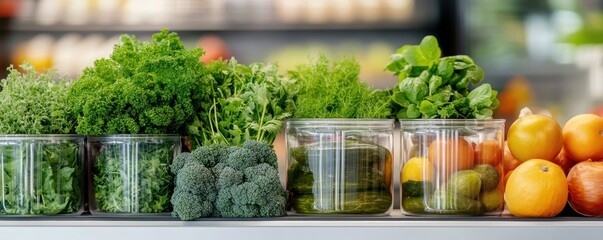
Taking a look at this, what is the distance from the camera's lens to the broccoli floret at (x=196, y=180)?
1.44 metres

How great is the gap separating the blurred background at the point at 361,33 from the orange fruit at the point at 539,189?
8.78 feet

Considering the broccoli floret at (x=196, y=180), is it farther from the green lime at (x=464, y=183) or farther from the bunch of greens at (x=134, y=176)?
the green lime at (x=464, y=183)

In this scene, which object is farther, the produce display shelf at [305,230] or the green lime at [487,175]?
the green lime at [487,175]

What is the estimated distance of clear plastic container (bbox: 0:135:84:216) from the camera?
148 centimetres

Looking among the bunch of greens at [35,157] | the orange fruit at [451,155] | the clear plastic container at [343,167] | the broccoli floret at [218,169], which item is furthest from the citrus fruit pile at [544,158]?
the bunch of greens at [35,157]

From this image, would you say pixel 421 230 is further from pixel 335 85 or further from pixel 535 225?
pixel 335 85

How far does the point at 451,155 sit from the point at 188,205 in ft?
1.78

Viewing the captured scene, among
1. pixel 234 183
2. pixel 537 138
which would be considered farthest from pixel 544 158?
pixel 234 183

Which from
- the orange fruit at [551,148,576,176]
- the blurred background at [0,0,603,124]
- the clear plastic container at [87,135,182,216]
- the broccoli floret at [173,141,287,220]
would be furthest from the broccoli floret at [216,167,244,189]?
the blurred background at [0,0,603,124]

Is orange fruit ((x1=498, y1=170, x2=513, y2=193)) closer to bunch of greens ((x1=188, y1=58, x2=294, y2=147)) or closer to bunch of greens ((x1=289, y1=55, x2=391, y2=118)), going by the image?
bunch of greens ((x1=289, y1=55, x2=391, y2=118))

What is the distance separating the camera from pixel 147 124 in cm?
151

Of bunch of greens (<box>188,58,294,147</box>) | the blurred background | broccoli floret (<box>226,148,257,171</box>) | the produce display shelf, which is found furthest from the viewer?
the blurred background

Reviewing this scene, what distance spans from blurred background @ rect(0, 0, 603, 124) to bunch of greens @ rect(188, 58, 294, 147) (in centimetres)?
245

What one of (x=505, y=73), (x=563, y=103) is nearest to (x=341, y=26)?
(x=505, y=73)
